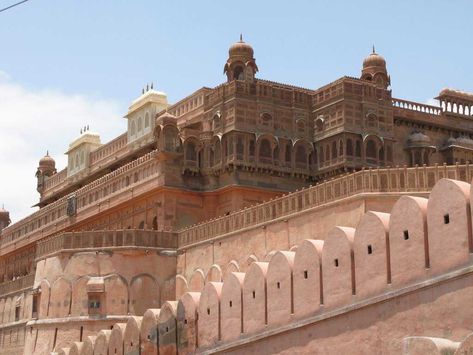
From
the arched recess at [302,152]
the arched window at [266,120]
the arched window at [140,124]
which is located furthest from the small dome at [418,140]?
the arched window at [140,124]

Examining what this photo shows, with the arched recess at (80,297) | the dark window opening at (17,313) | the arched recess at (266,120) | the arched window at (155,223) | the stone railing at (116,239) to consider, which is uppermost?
the arched recess at (266,120)

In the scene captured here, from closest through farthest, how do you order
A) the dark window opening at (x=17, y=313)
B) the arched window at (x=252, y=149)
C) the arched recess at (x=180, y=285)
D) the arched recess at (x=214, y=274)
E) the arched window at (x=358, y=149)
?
the arched recess at (x=214, y=274)
the arched recess at (x=180, y=285)
the arched window at (x=252, y=149)
the arched window at (x=358, y=149)
the dark window opening at (x=17, y=313)

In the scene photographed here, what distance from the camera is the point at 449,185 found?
1493 centimetres

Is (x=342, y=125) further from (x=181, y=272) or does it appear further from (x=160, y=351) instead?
(x=160, y=351)

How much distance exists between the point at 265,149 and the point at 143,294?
7.44 metres

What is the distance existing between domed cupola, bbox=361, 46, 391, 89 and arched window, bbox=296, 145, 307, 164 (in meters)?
5.16

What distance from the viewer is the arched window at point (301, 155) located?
34.5 m

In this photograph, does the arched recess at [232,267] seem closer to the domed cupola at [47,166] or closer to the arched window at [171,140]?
the arched window at [171,140]

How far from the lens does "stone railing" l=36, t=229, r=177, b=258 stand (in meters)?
30.3

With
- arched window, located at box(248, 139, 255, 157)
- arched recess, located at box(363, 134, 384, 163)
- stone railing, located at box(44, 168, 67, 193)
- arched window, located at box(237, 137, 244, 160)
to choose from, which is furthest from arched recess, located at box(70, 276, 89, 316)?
stone railing, located at box(44, 168, 67, 193)

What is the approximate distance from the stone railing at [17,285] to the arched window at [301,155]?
12.2 metres

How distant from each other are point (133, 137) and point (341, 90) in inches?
497

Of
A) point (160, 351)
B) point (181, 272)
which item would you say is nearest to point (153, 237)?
point (181, 272)

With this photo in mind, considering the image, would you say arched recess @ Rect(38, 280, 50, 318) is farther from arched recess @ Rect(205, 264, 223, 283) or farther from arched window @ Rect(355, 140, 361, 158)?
arched window @ Rect(355, 140, 361, 158)
